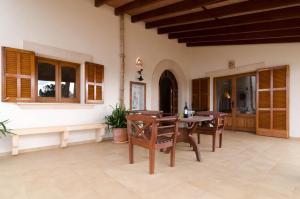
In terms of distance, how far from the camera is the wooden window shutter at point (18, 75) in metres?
3.56

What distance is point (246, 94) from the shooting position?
656 cm

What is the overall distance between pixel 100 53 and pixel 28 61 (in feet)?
5.84

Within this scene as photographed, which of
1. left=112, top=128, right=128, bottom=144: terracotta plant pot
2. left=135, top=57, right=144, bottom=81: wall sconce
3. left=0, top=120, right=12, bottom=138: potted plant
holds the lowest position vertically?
left=112, top=128, right=128, bottom=144: terracotta plant pot

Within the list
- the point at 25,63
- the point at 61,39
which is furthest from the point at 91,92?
the point at 25,63

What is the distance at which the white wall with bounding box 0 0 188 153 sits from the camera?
375 centimetres

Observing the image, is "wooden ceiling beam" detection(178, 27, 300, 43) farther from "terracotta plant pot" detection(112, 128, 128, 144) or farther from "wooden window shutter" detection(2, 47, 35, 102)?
"wooden window shutter" detection(2, 47, 35, 102)

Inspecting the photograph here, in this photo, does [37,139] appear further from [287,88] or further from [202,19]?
[287,88]

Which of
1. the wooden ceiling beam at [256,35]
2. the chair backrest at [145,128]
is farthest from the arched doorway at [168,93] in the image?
the chair backrest at [145,128]

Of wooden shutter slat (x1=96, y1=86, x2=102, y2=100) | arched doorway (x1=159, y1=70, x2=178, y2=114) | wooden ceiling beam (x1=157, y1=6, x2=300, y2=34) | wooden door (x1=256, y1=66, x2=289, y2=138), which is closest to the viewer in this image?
wooden ceiling beam (x1=157, y1=6, x2=300, y2=34)

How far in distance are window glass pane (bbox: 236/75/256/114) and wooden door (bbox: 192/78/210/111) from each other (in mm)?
1110

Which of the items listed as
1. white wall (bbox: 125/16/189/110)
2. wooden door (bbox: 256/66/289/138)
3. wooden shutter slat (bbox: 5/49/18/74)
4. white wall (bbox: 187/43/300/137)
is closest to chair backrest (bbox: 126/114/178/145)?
wooden shutter slat (bbox: 5/49/18/74)

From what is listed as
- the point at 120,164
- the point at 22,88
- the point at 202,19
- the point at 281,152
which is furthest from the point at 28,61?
the point at 281,152

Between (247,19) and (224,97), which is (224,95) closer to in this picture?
(224,97)

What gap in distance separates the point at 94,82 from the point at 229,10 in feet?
11.9
